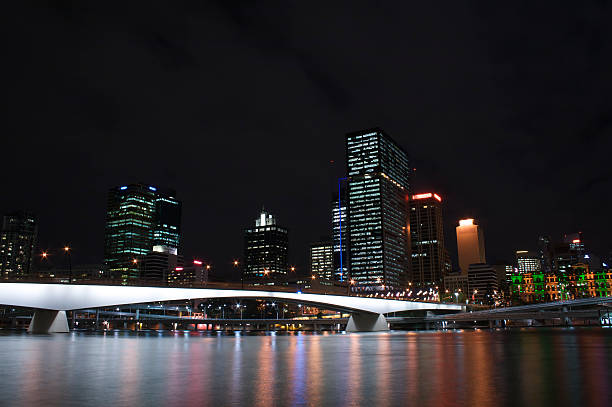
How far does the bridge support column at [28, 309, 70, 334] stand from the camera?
6612cm

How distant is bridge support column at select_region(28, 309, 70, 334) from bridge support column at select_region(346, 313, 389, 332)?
6402 centimetres

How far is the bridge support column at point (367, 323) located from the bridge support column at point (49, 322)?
64025mm

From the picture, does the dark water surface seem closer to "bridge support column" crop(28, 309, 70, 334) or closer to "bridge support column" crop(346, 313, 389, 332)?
"bridge support column" crop(28, 309, 70, 334)

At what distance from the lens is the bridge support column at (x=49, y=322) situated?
6612 centimetres

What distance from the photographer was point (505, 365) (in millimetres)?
17984

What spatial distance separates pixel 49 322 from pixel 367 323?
67264 mm

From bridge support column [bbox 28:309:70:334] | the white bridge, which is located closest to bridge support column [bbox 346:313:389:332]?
the white bridge

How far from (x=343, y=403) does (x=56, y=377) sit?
385 inches

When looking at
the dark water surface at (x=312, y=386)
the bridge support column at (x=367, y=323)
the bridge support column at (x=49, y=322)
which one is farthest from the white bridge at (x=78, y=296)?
the dark water surface at (x=312, y=386)

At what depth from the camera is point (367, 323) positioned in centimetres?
10906

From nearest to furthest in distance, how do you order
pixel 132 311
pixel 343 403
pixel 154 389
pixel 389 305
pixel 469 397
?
pixel 343 403 → pixel 469 397 → pixel 154 389 → pixel 389 305 → pixel 132 311

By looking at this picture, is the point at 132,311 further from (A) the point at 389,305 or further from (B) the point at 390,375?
(B) the point at 390,375

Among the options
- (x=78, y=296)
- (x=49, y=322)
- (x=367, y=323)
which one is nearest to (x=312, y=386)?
(x=78, y=296)

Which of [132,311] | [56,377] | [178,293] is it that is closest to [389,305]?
[178,293]
